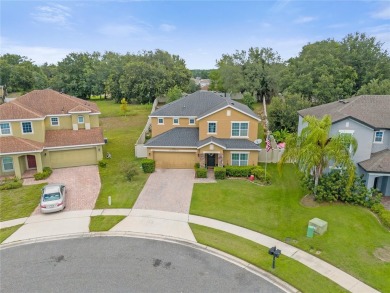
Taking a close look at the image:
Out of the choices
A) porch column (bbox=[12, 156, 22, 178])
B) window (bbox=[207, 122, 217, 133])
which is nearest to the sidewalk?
porch column (bbox=[12, 156, 22, 178])

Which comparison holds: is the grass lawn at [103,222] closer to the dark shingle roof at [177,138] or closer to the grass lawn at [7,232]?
the grass lawn at [7,232]

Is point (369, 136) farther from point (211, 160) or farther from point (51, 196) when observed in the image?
point (51, 196)

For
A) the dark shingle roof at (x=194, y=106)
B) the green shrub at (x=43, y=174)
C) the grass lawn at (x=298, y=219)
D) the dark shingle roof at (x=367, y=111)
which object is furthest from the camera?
the dark shingle roof at (x=194, y=106)

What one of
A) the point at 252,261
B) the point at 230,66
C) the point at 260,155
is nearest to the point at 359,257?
the point at 252,261

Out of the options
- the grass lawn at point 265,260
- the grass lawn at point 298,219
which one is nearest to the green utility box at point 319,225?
the grass lawn at point 298,219

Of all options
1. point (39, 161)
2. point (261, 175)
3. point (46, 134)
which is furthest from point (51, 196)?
point (261, 175)

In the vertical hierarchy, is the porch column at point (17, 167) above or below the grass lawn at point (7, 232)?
above

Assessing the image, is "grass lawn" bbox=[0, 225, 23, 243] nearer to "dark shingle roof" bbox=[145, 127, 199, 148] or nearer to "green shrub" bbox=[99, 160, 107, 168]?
"green shrub" bbox=[99, 160, 107, 168]
